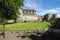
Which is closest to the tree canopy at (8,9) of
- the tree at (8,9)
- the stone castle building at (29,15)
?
the tree at (8,9)

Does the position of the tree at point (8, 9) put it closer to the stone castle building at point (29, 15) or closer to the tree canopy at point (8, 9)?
the tree canopy at point (8, 9)

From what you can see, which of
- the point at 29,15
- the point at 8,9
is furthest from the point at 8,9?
the point at 29,15

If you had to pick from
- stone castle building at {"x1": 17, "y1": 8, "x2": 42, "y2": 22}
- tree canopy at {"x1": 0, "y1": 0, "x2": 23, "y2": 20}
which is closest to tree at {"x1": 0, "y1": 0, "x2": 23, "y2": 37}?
tree canopy at {"x1": 0, "y1": 0, "x2": 23, "y2": 20}

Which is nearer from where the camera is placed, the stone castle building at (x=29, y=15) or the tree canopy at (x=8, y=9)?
the tree canopy at (x=8, y=9)

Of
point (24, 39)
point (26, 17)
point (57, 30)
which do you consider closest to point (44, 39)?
point (57, 30)

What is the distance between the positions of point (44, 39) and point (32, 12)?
216 feet

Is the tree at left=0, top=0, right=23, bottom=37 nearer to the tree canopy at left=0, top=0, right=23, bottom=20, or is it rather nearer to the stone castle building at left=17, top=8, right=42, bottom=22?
the tree canopy at left=0, top=0, right=23, bottom=20

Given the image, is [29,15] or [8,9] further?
[29,15]

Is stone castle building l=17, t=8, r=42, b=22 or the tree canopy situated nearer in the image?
the tree canopy

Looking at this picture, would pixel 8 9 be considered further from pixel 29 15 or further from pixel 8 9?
pixel 29 15

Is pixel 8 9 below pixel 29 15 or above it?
above

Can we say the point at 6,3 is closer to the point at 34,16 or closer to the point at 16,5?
the point at 16,5

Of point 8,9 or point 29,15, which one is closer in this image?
point 8,9

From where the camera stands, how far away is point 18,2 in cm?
4759
